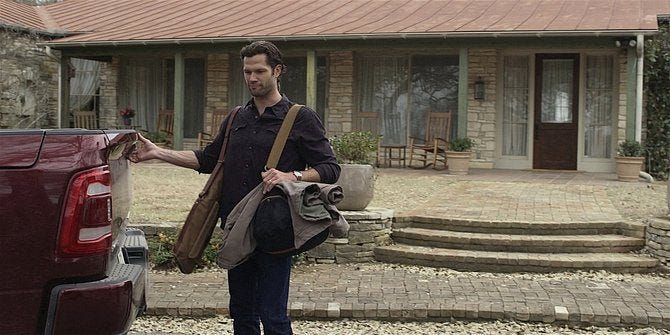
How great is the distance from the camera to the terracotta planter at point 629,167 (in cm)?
1052

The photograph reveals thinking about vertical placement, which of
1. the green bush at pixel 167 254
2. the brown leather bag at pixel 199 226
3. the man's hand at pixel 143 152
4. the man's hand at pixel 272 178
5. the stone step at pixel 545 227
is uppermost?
the man's hand at pixel 143 152

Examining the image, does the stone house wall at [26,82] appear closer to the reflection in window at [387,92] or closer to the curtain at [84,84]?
the curtain at [84,84]

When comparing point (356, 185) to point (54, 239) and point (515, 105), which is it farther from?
point (515, 105)

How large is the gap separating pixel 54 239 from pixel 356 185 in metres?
4.04

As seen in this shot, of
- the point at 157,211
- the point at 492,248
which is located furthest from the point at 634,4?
the point at 157,211

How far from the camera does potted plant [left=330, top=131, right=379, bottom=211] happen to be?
6152 millimetres

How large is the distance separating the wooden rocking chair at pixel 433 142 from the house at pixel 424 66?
262 millimetres

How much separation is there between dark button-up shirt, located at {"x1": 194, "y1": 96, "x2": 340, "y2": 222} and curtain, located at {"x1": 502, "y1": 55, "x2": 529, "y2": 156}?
33.8 feet

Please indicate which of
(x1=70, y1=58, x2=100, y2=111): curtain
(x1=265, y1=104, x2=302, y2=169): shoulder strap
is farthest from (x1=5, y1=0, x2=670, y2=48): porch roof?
(x1=265, y1=104, x2=302, y2=169): shoulder strap

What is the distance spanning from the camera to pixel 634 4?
489 inches

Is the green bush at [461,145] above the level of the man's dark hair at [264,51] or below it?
below

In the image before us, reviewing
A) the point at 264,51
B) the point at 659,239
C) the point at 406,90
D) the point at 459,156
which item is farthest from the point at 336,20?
the point at 264,51

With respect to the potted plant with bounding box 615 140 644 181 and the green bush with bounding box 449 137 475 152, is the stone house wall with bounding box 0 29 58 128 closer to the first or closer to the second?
the green bush with bounding box 449 137 475 152

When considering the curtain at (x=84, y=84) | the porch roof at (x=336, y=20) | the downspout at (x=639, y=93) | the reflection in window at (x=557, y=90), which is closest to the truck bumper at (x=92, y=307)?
the porch roof at (x=336, y=20)
